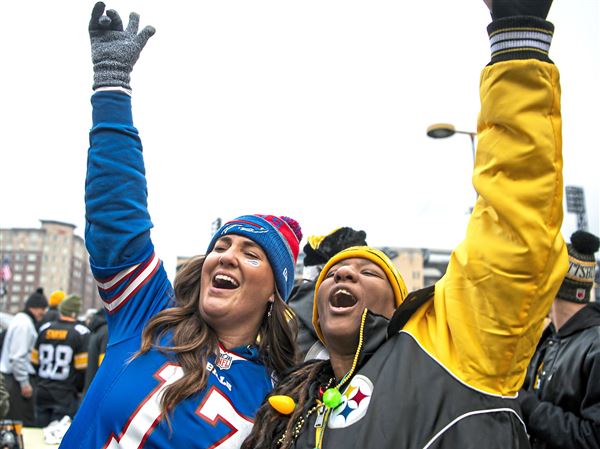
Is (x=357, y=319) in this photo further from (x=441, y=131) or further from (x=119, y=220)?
(x=441, y=131)

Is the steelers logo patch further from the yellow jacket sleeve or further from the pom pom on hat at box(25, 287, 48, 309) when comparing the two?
the pom pom on hat at box(25, 287, 48, 309)

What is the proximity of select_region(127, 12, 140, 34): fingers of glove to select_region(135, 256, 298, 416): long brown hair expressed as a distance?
3.65ft

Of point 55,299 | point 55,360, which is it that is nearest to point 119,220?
point 55,360

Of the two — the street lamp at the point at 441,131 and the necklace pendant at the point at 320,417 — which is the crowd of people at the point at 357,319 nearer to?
the necklace pendant at the point at 320,417

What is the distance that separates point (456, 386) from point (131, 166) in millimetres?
1583

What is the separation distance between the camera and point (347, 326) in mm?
2166

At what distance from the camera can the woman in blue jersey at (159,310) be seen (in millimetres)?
2076

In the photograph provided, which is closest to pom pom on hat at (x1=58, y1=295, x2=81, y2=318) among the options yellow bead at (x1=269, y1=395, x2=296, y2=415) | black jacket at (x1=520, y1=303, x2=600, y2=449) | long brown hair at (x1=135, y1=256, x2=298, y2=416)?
long brown hair at (x1=135, y1=256, x2=298, y2=416)

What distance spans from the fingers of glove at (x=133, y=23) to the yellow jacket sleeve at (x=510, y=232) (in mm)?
1709

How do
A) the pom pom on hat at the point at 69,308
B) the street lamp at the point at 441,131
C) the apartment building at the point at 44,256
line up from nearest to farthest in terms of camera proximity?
the pom pom on hat at the point at 69,308
the street lamp at the point at 441,131
the apartment building at the point at 44,256

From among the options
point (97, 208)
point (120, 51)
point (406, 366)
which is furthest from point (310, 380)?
point (120, 51)

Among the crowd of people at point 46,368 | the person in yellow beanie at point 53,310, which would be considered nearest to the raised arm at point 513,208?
the crowd of people at point 46,368

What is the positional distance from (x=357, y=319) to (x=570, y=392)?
1.75 meters

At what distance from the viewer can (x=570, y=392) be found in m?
3.20
